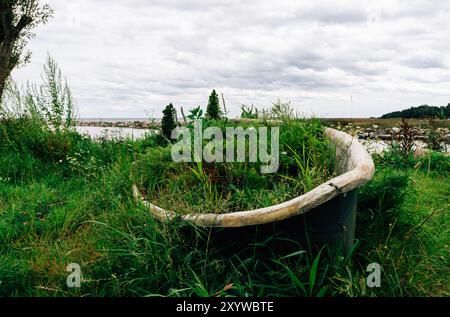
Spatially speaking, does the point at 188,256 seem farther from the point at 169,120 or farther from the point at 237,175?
the point at 169,120

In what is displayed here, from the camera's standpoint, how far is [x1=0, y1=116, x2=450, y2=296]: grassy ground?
8.22 feet

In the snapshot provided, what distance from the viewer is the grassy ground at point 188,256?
251 centimetres

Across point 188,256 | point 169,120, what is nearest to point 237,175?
point 188,256

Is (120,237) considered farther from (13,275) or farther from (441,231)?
(441,231)

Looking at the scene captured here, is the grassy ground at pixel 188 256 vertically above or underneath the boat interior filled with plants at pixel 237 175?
underneath

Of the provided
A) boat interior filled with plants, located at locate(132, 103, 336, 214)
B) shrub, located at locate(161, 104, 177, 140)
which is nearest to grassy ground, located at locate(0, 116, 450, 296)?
boat interior filled with plants, located at locate(132, 103, 336, 214)

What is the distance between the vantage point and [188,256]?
8.31 ft

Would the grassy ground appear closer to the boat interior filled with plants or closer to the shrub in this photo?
the boat interior filled with plants

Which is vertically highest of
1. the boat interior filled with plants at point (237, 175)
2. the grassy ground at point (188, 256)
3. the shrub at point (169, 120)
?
the shrub at point (169, 120)

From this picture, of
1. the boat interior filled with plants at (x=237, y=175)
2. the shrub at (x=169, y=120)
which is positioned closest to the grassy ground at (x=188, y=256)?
the boat interior filled with plants at (x=237, y=175)

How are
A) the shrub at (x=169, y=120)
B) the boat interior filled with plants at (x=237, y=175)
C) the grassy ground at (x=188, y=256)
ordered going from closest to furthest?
the grassy ground at (x=188, y=256)
the boat interior filled with plants at (x=237, y=175)
the shrub at (x=169, y=120)

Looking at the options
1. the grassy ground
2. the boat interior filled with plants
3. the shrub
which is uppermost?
the shrub

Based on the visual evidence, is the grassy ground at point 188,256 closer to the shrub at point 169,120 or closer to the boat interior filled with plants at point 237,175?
the boat interior filled with plants at point 237,175
